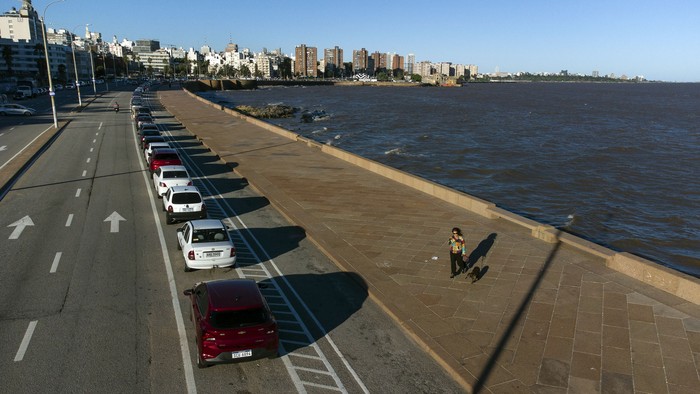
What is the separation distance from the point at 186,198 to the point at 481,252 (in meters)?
10.8

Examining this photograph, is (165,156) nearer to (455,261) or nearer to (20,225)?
(20,225)

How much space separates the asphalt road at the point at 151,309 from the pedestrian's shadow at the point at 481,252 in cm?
353

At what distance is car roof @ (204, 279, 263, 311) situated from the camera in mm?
9453

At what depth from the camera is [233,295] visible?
9797 millimetres

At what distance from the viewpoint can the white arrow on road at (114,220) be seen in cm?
1769

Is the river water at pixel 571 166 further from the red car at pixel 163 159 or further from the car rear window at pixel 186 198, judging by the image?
the red car at pixel 163 159

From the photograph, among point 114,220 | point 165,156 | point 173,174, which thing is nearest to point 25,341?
point 114,220

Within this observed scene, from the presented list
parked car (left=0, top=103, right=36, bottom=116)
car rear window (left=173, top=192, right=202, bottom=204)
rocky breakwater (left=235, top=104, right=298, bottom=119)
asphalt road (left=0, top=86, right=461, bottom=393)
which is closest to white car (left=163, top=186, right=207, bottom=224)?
car rear window (left=173, top=192, right=202, bottom=204)

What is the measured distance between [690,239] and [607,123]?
210 ft

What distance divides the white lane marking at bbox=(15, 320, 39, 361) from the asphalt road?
0.10ft

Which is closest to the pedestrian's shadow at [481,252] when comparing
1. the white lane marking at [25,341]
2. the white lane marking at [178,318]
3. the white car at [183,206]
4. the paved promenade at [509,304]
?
the paved promenade at [509,304]

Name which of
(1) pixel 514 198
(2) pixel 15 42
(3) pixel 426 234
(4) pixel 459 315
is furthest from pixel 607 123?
(2) pixel 15 42

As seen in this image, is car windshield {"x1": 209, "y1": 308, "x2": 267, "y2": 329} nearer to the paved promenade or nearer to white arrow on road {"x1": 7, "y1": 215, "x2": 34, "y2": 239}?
the paved promenade

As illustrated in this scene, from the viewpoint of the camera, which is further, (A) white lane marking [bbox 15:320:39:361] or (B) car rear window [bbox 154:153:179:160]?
(B) car rear window [bbox 154:153:179:160]
